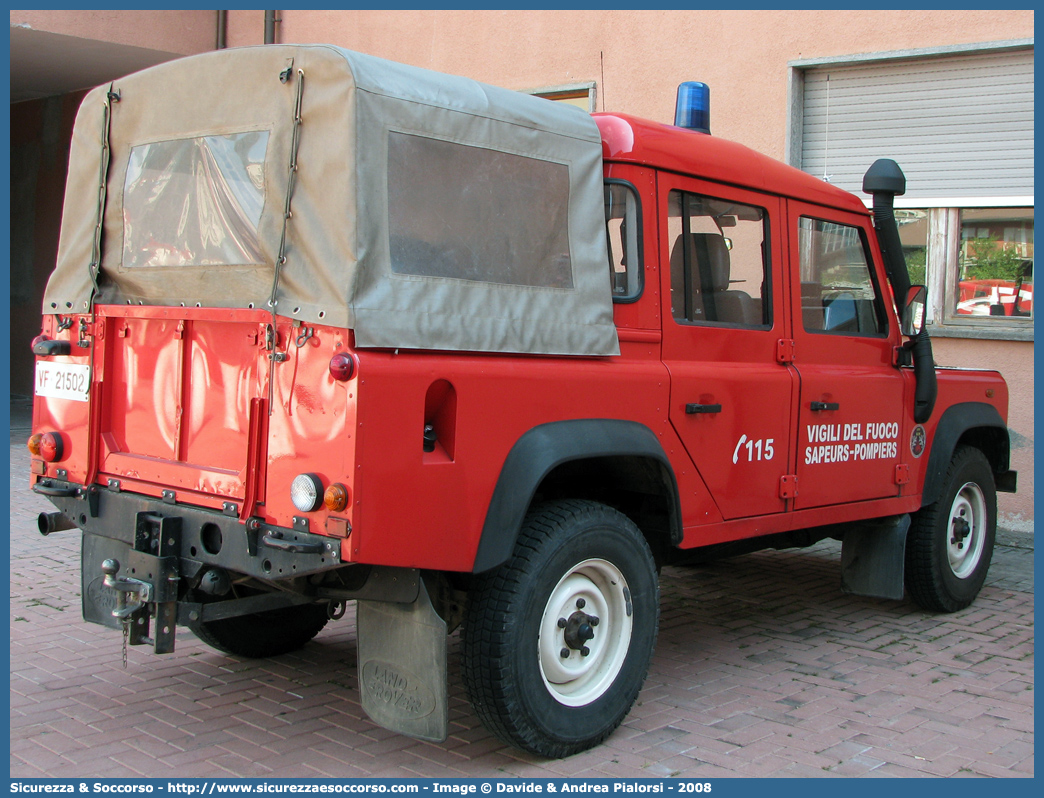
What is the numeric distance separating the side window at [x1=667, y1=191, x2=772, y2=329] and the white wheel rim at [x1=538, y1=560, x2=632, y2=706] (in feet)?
3.89

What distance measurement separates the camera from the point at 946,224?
8273 mm

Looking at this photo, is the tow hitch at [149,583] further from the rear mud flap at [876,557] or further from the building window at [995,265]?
the building window at [995,265]

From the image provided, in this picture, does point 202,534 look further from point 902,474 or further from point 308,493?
point 902,474

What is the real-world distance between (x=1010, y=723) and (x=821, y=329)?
6.51ft

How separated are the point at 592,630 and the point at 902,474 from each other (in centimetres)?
249

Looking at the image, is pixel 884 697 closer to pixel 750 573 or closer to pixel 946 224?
pixel 750 573

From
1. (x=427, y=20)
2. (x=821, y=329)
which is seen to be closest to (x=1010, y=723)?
(x=821, y=329)

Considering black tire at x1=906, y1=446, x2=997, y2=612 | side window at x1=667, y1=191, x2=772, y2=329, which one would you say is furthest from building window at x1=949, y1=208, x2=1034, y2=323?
side window at x1=667, y1=191, x2=772, y2=329

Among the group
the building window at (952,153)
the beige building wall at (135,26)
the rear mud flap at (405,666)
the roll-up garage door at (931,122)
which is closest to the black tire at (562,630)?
the rear mud flap at (405,666)

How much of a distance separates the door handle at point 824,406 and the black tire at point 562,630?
131 centimetres

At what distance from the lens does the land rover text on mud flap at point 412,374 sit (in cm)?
333

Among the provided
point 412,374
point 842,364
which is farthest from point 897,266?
point 412,374

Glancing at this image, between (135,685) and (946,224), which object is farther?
(946,224)

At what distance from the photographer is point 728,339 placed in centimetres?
461
